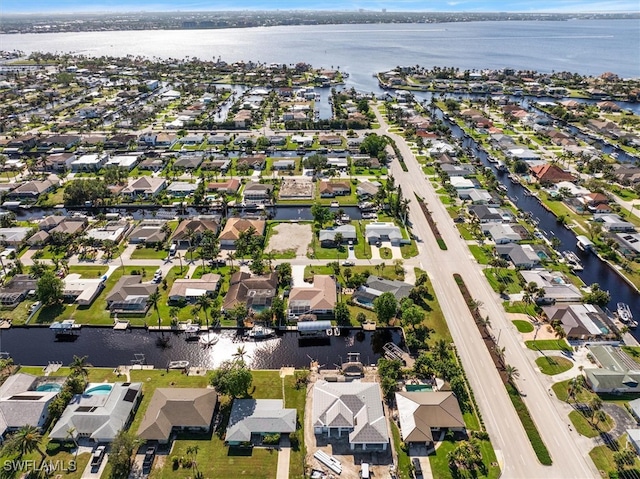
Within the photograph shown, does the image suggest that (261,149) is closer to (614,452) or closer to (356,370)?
(356,370)

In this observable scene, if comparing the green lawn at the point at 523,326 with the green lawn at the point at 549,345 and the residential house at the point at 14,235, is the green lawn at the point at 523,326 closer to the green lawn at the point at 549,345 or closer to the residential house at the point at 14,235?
the green lawn at the point at 549,345

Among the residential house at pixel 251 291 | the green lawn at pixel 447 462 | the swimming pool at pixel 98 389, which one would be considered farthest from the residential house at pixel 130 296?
the green lawn at pixel 447 462

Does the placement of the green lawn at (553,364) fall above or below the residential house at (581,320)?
below

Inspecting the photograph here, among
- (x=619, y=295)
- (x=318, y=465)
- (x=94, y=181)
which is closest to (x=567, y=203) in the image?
(x=619, y=295)

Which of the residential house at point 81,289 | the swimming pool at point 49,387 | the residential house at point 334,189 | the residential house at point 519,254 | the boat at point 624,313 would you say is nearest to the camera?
the swimming pool at point 49,387

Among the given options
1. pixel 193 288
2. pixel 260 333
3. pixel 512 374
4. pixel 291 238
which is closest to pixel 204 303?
pixel 193 288

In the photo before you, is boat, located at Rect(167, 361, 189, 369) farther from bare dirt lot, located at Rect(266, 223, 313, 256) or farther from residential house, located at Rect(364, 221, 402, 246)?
residential house, located at Rect(364, 221, 402, 246)
